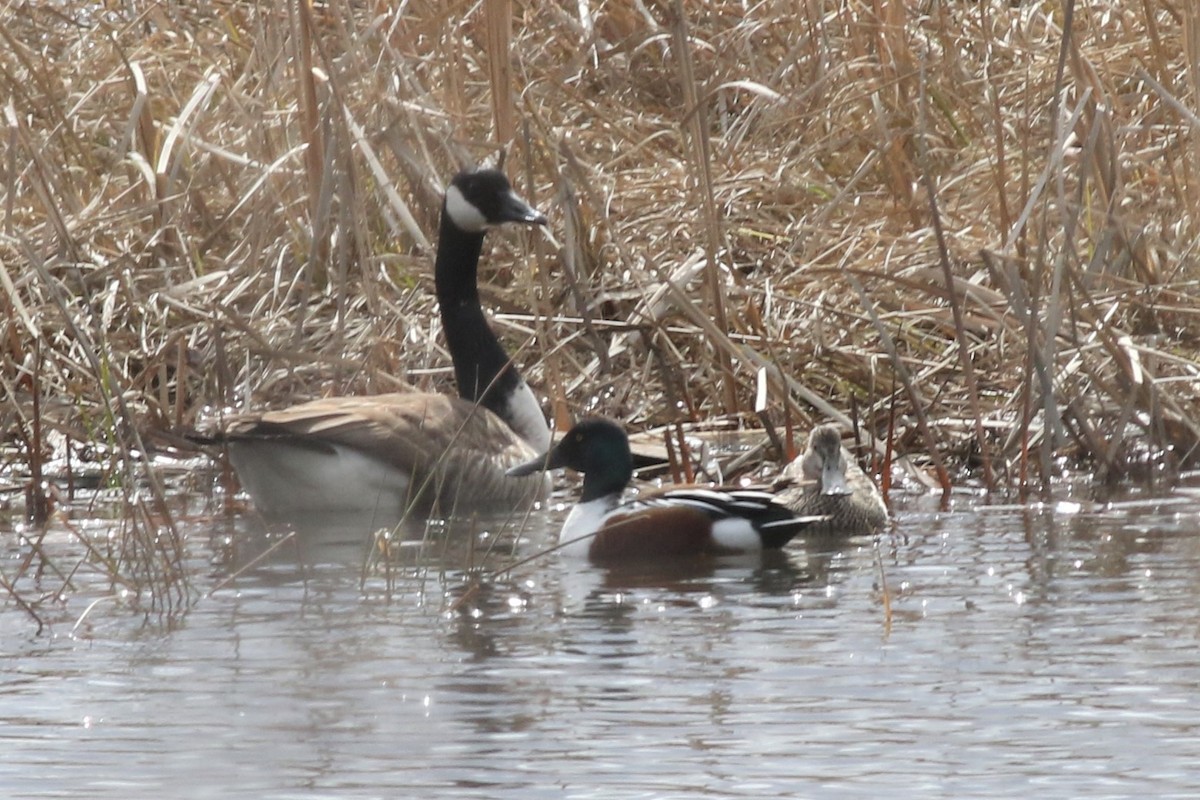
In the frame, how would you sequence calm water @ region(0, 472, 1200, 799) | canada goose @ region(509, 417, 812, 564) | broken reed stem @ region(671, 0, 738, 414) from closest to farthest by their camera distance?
calm water @ region(0, 472, 1200, 799)
canada goose @ region(509, 417, 812, 564)
broken reed stem @ region(671, 0, 738, 414)

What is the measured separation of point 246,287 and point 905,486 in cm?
301

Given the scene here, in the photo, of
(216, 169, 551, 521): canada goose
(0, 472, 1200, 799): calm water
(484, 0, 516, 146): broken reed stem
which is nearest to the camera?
(0, 472, 1200, 799): calm water

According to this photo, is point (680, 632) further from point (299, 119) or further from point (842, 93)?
point (842, 93)

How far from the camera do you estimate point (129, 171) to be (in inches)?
427

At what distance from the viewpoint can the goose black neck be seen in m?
8.80

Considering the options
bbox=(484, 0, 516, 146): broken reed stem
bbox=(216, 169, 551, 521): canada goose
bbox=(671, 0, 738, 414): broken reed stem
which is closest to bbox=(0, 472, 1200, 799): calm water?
bbox=(216, 169, 551, 521): canada goose

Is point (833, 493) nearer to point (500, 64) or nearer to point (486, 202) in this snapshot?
point (486, 202)

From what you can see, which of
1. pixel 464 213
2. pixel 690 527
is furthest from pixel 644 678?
pixel 464 213

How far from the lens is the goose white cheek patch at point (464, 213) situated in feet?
29.2

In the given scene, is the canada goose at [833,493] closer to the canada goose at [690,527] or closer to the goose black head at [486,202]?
the canada goose at [690,527]

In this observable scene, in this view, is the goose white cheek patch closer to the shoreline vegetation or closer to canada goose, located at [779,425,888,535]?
the shoreline vegetation

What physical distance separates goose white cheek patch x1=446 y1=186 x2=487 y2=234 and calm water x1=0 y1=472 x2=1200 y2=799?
6.82 feet

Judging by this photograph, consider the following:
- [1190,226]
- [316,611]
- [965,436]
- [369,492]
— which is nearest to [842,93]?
[1190,226]

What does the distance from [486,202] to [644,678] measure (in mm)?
3938
